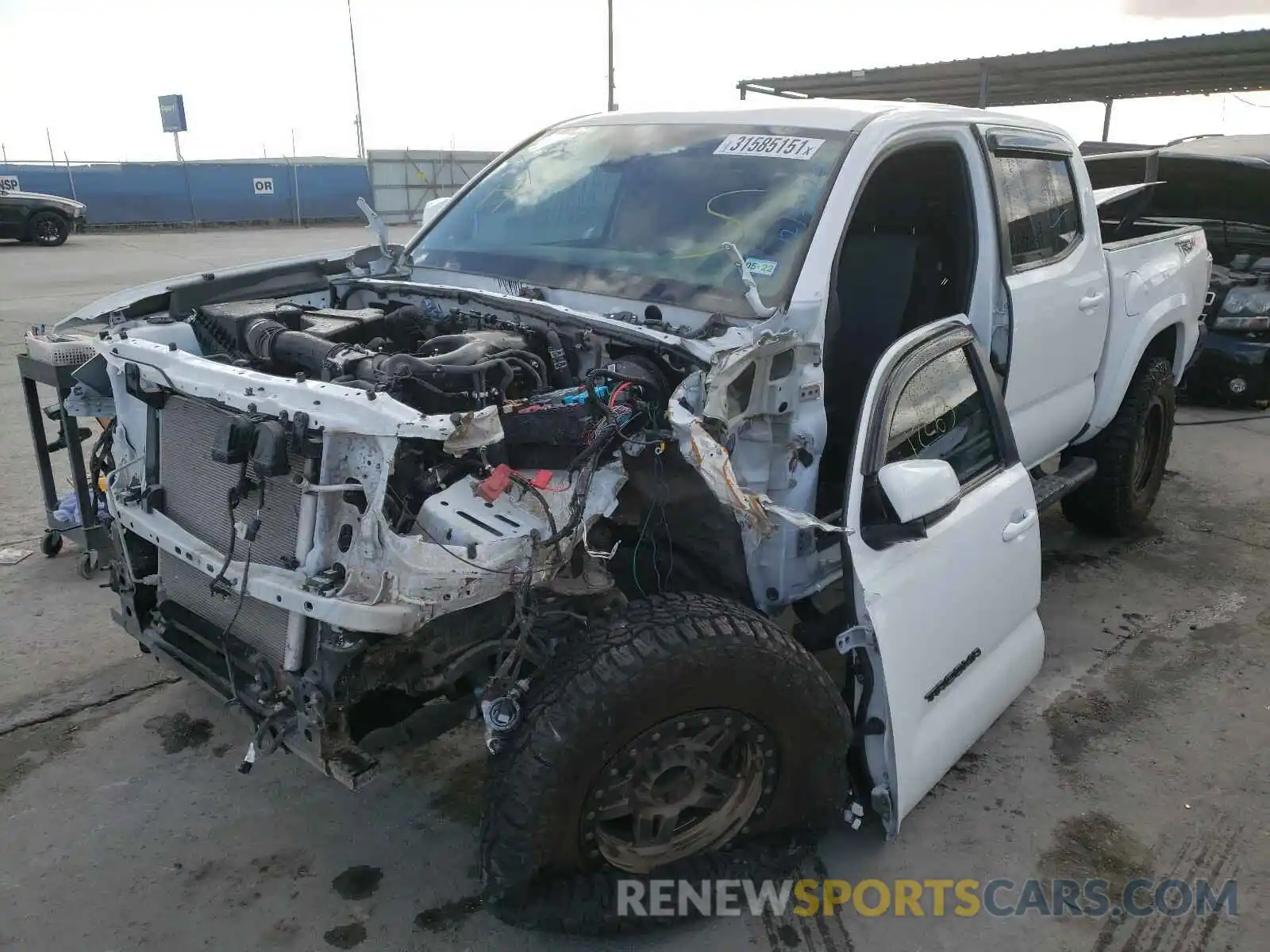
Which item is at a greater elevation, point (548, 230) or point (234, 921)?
point (548, 230)

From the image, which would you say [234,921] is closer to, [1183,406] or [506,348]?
[506,348]

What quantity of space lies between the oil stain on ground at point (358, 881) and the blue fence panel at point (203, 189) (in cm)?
2199

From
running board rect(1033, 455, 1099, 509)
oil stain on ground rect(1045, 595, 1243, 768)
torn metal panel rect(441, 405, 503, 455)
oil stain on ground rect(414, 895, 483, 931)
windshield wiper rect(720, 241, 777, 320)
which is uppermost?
windshield wiper rect(720, 241, 777, 320)

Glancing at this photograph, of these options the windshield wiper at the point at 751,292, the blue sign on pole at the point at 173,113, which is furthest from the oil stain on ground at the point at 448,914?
the blue sign on pole at the point at 173,113

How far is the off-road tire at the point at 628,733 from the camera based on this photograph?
7.82 ft

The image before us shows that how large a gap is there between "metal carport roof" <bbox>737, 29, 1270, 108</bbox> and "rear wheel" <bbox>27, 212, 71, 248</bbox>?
13.3 meters

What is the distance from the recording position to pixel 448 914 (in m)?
2.68

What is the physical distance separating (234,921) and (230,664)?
0.68m

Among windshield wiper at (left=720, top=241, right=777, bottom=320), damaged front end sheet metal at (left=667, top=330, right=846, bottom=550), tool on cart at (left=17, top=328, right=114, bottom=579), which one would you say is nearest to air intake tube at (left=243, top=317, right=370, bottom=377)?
tool on cart at (left=17, top=328, right=114, bottom=579)

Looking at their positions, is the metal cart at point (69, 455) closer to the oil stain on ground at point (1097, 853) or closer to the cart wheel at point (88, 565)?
the cart wheel at point (88, 565)

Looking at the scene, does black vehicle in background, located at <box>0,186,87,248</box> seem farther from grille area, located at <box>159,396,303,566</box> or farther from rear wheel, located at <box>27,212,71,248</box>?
grille area, located at <box>159,396,303,566</box>

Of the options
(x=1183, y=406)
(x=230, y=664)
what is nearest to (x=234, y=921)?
(x=230, y=664)

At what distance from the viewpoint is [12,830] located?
2.98m

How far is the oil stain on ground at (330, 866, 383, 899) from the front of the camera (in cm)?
275
